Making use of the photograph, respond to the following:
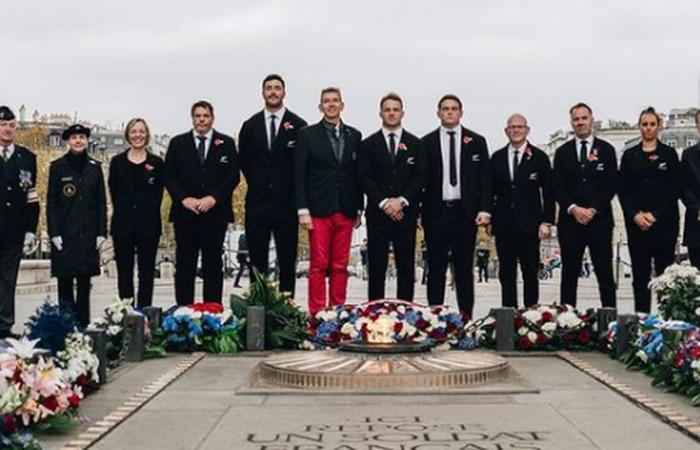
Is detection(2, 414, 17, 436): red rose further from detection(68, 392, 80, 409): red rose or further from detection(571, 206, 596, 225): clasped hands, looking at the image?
detection(571, 206, 596, 225): clasped hands

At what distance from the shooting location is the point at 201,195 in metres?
12.1

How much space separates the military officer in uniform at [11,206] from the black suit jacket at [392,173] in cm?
361

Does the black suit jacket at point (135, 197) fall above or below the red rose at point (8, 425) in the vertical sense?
above

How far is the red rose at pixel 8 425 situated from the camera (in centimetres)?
606

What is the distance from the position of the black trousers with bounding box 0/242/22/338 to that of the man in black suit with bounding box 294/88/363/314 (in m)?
3.14

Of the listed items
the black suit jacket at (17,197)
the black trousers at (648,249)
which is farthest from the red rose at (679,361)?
the black suit jacket at (17,197)

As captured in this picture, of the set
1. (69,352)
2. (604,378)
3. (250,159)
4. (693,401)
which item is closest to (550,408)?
(693,401)

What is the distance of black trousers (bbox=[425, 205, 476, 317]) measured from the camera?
11898 millimetres

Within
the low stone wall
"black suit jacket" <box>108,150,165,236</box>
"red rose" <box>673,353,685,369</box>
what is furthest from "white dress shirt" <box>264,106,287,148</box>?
the low stone wall

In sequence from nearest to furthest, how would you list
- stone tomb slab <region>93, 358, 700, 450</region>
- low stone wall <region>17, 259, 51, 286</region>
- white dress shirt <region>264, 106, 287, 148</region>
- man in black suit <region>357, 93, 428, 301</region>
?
stone tomb slab <region>93, 358, 700, 450</region>, man in black suit <region>357, 93, 428, 301</region>, white dress shirt <region>264, 106, 287, 148</region>, low stone wall <region>17, 259, 51, 286</region>

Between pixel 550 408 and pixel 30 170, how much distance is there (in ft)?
22.8

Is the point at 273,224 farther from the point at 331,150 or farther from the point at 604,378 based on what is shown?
the point at 604,378

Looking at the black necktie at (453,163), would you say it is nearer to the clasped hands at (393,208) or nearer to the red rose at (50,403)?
the clasped hands at (393,208)

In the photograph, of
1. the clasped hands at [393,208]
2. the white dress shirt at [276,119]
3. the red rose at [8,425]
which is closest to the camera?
the red rose at [8,425]
